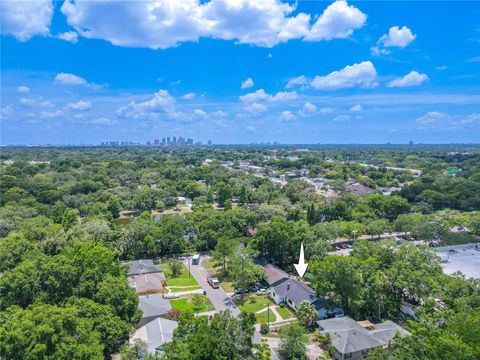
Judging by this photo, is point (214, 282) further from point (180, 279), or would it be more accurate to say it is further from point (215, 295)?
point (180, 279)

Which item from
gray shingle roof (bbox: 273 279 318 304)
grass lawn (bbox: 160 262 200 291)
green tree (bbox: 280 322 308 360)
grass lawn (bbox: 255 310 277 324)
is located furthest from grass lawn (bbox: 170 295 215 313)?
green tree (bbox: 280 322 308 360)

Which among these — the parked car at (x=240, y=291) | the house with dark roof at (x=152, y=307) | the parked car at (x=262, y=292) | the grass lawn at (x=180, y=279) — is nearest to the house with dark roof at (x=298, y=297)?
the parked car at (x=262, y=292)

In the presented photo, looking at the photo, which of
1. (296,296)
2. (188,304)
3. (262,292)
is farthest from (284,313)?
(188,304)

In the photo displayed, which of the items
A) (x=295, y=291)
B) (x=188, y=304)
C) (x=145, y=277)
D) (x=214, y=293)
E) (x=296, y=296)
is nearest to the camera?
(x=296, y=296)

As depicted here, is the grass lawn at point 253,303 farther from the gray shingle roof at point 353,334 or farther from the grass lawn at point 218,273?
the gray shingle roof at point 353,334

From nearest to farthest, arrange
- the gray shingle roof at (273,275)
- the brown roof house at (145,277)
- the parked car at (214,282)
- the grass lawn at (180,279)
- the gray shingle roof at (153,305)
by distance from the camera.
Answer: the gray shingle roof at (153,305)
the brown roof house at (145,277)
the gray shingle roof at (273,275)
the parked car at (214,282)
the grass lawn at (180,279)

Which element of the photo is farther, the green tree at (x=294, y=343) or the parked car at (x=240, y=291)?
the parked car at (x=240, y=291)

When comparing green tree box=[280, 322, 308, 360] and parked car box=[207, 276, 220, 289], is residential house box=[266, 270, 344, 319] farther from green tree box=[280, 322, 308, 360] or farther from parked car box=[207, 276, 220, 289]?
green tree box=[280, 322, 308, 360]
